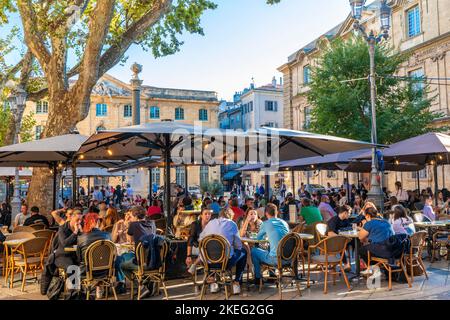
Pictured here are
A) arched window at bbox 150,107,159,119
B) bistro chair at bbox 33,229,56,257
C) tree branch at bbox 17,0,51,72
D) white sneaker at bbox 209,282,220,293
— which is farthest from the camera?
arched window at bbox 150,107,159,119

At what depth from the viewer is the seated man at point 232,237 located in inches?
247

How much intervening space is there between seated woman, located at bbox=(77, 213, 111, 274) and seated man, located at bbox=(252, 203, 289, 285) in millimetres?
2364

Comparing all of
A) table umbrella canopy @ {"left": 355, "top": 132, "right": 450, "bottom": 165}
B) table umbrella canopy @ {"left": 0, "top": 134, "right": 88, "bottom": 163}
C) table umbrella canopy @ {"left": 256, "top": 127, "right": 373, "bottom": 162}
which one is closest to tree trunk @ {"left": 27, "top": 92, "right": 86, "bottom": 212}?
table umbrella canopy @ {"left": 0, "top": 134, "right": 88, "bottom": 163}

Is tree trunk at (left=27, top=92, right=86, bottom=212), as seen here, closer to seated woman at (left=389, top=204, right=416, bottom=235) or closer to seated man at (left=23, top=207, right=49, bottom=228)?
seated man at (left=23, top=207, right=49, bottom=228)

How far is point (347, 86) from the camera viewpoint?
2042 centimetres

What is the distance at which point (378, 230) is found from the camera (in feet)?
21.6

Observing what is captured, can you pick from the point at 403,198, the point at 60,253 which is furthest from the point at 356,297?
the point at 403,198

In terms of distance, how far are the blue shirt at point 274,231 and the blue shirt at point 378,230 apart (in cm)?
140

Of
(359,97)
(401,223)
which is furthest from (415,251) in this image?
(359,97)

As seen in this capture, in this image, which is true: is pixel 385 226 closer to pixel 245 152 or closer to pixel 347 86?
pixel 245 152

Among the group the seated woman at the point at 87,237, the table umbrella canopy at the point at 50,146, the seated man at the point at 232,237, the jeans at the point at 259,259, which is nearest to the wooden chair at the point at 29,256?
the seated woman at the point at 87,237

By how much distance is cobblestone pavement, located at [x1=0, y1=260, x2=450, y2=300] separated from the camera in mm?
6137

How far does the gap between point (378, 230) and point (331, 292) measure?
4.08 feet

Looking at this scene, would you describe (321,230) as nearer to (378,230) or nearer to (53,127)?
(378,230)
